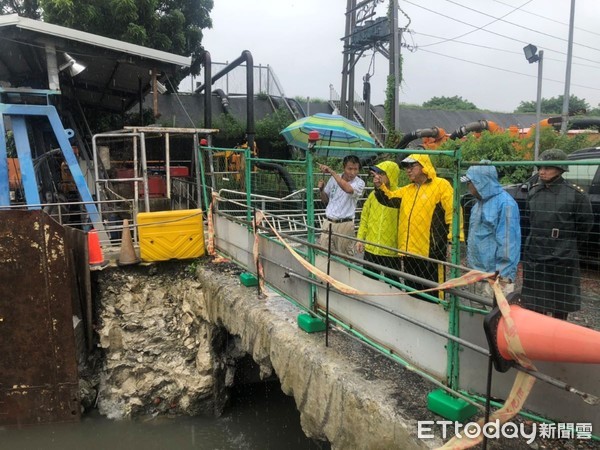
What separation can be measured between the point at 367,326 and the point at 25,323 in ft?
14.2

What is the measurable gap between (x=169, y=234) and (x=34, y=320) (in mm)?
1952

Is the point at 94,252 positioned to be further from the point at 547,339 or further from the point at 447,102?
the point at 447,102

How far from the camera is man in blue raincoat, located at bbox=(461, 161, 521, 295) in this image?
3145 mm

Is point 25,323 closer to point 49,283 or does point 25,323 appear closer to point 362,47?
point 49,283

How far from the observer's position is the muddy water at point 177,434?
5.56m

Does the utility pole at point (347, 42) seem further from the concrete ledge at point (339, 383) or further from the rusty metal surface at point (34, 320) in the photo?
the concrete ledge at point (339, 383)

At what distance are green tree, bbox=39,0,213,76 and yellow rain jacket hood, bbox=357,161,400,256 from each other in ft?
34.4

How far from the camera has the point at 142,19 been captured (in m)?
13.8

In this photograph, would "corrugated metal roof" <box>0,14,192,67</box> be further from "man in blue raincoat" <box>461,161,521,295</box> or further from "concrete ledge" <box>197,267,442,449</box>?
"man in blue raincoat" <box>461,161,521,295</box>

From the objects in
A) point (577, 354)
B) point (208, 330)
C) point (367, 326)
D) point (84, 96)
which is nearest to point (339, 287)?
point (367, 326)

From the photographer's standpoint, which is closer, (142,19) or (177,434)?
(177,434)

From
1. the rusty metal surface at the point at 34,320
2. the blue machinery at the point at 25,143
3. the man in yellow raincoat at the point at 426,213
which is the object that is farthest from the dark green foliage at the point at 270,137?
the man in yellow raincoat at the point at 426,213

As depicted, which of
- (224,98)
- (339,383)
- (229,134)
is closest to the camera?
(339,383)

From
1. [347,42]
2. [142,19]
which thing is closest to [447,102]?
[347,42]
